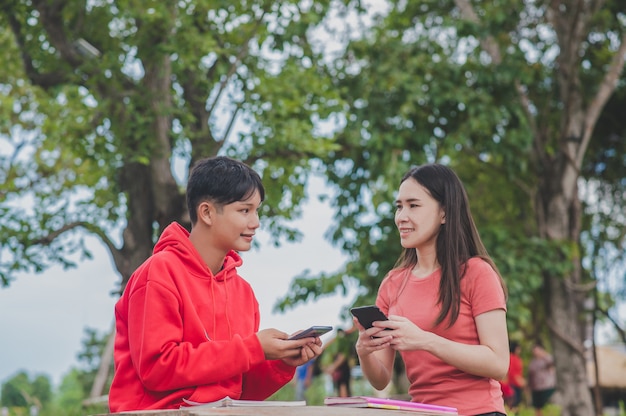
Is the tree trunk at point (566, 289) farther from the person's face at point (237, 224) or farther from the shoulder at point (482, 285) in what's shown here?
the person's face at point (237, 224)

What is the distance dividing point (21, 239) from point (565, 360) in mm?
7011

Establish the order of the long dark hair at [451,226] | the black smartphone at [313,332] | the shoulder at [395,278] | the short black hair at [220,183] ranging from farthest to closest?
the shoulder at [395,278]
the long dark hair at [451,226]
the short black hair at [220,183]
the black smartphone at [313,332]

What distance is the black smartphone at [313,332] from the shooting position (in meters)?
2.56

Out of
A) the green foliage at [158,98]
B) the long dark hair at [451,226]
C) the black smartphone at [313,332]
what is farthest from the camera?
the green foliage at [158,98]

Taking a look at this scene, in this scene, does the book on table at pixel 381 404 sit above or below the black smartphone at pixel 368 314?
below

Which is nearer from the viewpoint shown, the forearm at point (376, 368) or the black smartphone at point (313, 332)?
the black smartphone at point (313, 332)

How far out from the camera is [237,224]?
2809 mm

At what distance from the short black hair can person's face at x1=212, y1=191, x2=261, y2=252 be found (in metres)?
0.02

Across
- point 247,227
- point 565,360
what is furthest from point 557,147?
point 247,227

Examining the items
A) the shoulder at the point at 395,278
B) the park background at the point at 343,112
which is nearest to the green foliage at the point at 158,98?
the park background at the point at 343,112

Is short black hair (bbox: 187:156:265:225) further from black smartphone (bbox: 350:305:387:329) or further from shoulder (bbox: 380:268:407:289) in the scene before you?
shoulder (bbox: 380:268:407:289)

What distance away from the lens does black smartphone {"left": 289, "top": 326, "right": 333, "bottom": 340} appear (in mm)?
2557

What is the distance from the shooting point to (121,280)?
1053 centimetres

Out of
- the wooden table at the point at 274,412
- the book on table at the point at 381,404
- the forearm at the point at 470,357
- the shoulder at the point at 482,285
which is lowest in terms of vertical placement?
the wooden table at the point at 274,412
